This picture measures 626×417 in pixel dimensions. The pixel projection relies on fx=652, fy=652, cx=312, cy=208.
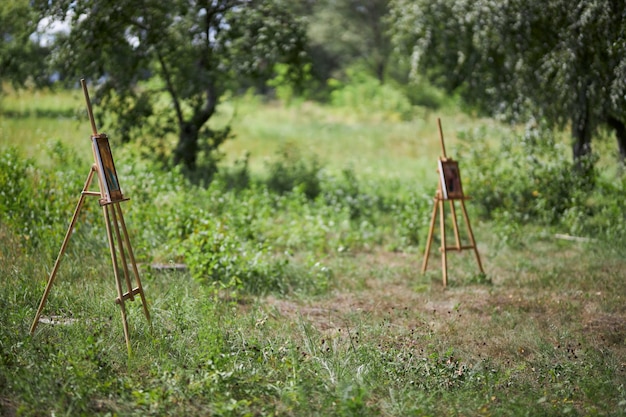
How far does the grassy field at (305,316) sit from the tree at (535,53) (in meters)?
1.97

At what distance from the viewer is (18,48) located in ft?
37.7

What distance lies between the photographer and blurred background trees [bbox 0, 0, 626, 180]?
9148 mm

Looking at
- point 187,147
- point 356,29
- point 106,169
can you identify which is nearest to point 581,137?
point 187,147

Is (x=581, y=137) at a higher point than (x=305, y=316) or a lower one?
higher

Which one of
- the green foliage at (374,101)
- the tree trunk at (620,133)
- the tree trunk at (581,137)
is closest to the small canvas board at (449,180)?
the tree trunk at (581,137)

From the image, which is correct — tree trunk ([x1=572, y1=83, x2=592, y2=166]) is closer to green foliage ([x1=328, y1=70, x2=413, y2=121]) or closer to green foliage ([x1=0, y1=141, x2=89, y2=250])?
green foliage ([x1=0, y1=141, x2=89, y2=250])

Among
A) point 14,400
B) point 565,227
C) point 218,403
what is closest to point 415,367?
point 218,403

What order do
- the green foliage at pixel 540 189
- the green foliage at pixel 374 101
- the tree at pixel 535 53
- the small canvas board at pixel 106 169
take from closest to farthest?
the small canvas board at pixel 106 169, the tree at pixel 535 53, the green foliage at pixel 540 189, the green foliage at pixel 374 101

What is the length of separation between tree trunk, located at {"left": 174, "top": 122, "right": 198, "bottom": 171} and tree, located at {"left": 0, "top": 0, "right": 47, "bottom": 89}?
2367 millimetres

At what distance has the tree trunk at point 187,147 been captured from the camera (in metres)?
11.2

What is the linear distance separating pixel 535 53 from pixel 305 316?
6.34 meters

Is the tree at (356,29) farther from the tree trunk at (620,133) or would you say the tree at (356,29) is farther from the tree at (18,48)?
the tree trunk at (620,133)

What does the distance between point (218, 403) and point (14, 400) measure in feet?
4.10

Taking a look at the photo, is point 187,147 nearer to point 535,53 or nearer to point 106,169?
point 535,53
